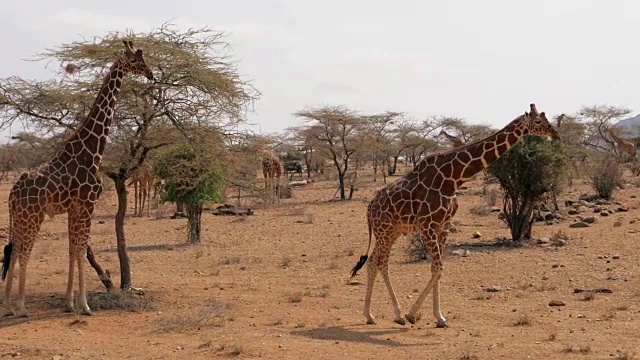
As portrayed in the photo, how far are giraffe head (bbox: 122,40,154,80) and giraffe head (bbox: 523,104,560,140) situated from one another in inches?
220

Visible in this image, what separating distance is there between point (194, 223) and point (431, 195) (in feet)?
34.7

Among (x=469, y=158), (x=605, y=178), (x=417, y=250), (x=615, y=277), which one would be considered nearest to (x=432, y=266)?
(x=469, y=158)

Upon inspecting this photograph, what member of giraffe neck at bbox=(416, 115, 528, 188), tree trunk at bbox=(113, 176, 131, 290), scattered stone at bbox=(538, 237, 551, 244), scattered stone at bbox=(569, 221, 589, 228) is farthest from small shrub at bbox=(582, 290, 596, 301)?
scattered stone at bbox=(569, 221, 589, 228)

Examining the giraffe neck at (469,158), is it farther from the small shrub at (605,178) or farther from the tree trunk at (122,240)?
the small shrub at (605,178)

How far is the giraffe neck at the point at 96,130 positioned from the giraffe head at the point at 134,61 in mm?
122

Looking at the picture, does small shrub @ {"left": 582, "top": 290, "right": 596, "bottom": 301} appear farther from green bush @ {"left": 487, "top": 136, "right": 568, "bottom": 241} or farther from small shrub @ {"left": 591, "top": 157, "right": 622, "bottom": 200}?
small shrub @ {"left": 591, "top": 157, "right": 622, "bottom": 200}

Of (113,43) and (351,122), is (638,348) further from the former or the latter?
(351,122)

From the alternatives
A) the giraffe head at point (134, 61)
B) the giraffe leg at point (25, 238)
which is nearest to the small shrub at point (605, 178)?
the giraffe head at point (134, 61)

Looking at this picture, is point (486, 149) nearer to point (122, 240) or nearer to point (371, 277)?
point (371, 277)

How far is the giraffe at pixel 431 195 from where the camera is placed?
10.8 metres

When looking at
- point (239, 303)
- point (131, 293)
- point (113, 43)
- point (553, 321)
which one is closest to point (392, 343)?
point (553, 321)

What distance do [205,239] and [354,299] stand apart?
8.99m

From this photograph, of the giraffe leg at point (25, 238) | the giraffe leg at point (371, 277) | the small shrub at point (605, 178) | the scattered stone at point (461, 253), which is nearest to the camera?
the giraffe leg at point (25, 238)

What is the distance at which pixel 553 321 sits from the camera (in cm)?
1049
